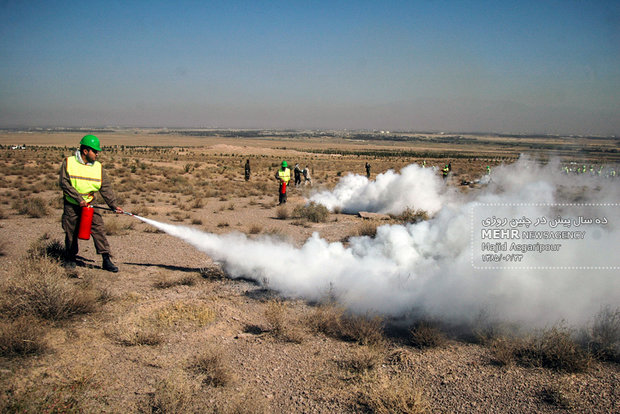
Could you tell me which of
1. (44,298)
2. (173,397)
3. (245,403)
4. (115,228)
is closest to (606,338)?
(245,403)

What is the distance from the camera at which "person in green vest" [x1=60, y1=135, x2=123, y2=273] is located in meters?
7.34

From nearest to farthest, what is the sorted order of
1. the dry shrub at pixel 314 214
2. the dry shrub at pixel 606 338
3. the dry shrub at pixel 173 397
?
the dry shrub at pixel 173 397 → the dry shrub at pixel 606 338 → the dry shrub at pixel 314 214

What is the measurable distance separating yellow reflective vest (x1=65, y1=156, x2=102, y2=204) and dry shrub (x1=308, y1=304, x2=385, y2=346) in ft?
15.3

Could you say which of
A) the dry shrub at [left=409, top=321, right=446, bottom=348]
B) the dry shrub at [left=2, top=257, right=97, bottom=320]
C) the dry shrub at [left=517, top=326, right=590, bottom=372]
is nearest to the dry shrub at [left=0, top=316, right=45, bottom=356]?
the dry shrub at [left=2, top=257, right=97, bottom=320]

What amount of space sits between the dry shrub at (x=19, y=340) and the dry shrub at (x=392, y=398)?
3.68m

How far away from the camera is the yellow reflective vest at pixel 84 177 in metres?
7.37

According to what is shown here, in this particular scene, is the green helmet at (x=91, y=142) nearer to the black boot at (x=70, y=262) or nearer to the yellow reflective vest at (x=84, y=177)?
the yellow reflective vest at (x=84, y=177)

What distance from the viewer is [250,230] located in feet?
43.5

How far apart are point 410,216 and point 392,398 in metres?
12.2

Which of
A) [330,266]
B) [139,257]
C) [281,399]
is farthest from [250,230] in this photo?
[281,399]

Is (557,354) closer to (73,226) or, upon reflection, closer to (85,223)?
(85,223)

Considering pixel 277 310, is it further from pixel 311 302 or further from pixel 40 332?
pixel 40 332

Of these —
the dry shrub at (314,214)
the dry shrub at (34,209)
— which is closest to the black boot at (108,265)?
the dry shrub at (34,209)

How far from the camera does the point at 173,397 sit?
4074 mm
